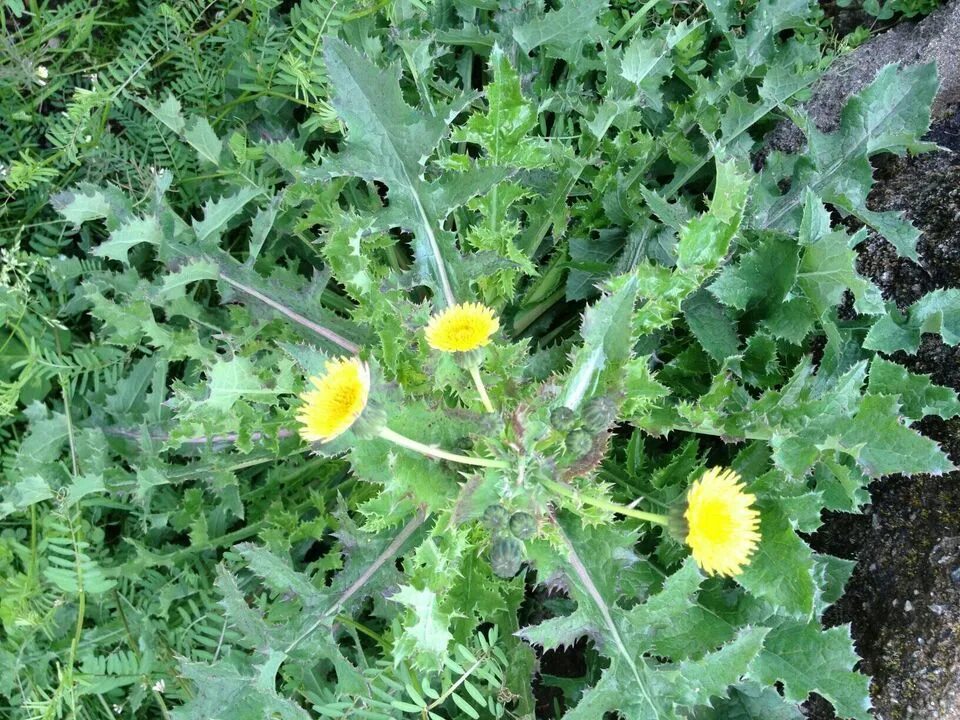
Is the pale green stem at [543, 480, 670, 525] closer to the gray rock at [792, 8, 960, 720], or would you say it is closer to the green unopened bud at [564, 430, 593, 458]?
the green unopened bud at [564, 430, 593, 458]

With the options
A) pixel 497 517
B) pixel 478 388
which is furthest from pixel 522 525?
pixel 478 388

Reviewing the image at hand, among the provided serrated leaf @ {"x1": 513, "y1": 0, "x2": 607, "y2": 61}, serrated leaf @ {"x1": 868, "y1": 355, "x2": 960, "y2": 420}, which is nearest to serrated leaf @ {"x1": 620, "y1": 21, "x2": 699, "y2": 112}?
serrated leaf @ {"x1": 513, "y1": 0, "x2": 607, "y2": 61}

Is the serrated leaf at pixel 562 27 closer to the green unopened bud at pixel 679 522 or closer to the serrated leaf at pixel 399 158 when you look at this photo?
the serrated leaf at pixel 399 158

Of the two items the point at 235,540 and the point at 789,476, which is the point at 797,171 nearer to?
the point at 789,476

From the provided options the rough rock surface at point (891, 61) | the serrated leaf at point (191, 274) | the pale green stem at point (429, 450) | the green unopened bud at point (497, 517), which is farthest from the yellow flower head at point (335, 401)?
the rough rock surface at point (891, 61)

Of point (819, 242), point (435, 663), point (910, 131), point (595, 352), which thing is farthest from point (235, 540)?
point (910, 131)
